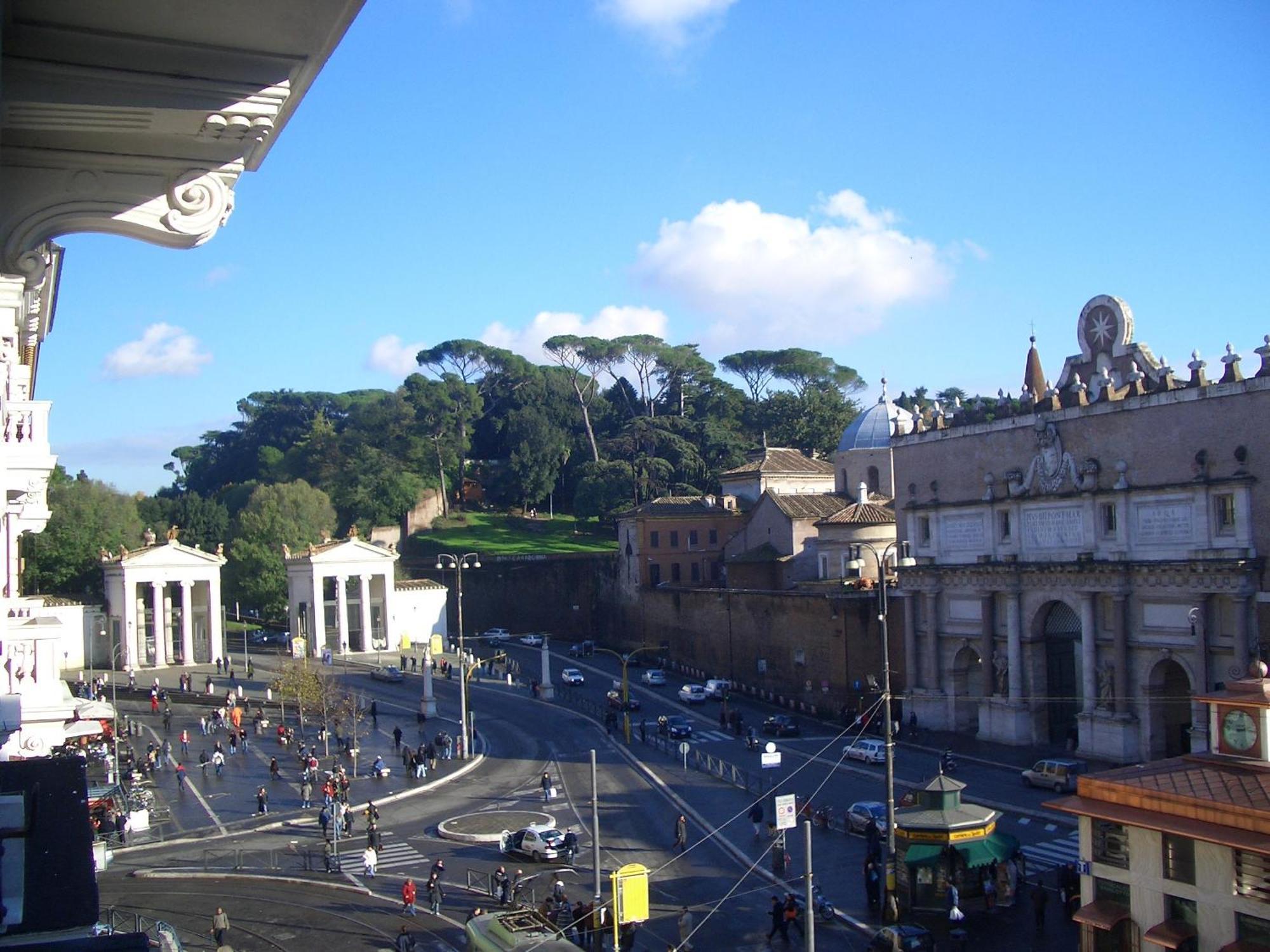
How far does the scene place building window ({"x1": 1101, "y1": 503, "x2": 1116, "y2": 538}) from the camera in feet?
136

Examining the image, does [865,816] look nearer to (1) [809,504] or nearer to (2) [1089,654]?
(2) [1089,654]

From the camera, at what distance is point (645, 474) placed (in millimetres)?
95250

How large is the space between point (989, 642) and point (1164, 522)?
9.12 meters

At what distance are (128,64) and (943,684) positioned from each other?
47.3m

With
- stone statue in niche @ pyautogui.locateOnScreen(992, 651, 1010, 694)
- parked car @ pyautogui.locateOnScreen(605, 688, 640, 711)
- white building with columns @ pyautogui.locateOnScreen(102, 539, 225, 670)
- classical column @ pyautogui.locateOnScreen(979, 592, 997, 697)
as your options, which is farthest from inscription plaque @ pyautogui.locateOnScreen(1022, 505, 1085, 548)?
white building with columns @ pyautogui.locateOnScreen(102, 539, 225, 670)

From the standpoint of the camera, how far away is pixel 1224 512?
37906mm

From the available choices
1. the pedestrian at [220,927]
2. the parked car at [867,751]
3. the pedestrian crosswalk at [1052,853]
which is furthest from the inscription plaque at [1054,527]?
the pedestrian at [220,927]

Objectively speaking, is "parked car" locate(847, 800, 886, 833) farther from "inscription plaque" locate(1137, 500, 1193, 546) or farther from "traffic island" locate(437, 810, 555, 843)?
"inscription plaque" locate(1137, 500, 1193, 546)

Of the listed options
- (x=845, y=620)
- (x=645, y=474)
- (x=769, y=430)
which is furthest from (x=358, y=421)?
(x=845, y=620)

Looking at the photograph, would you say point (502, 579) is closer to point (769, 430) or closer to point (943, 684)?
point (769, 430)

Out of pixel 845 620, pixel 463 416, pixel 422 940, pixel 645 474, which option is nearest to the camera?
pixel 422 940

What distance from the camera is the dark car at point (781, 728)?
156 ft

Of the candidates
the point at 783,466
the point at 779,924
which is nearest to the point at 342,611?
the point at 783,466

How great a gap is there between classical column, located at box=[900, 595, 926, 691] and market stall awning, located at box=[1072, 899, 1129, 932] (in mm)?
31274
